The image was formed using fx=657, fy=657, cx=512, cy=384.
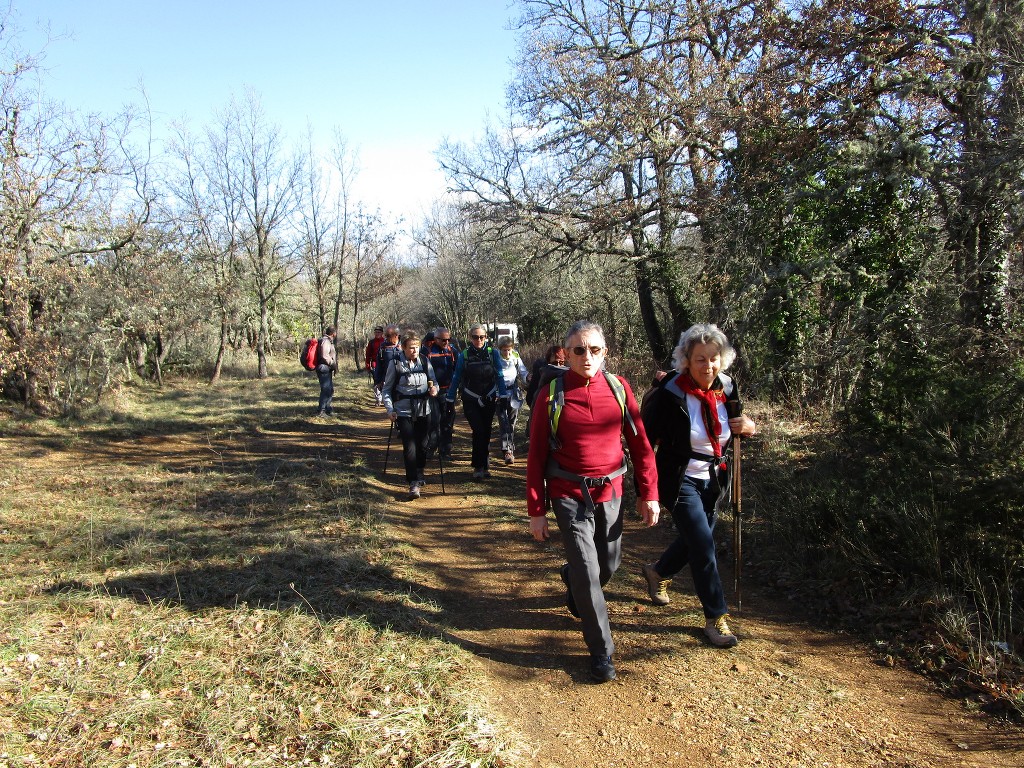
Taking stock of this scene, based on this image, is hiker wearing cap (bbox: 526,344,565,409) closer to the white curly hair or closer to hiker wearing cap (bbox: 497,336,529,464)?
hiker wearing cap (bbox: 497,336,529,464)

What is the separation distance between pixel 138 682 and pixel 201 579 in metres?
1.40

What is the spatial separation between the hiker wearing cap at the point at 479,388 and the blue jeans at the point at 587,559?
4.91 m

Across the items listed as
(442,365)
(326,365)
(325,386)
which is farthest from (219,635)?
(325,386)

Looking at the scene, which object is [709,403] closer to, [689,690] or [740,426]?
[740,426]

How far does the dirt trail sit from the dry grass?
329 mm

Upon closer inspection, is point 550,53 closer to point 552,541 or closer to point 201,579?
point 552,541

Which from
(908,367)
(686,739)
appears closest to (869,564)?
(908,367)

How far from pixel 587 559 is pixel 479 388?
528cm

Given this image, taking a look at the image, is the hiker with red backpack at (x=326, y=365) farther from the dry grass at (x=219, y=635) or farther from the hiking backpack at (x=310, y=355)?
the dry grass at (x=219, y=635)

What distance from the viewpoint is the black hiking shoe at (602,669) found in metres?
3.73

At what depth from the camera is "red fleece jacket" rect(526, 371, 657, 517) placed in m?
3.71

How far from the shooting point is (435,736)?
3.16 meters

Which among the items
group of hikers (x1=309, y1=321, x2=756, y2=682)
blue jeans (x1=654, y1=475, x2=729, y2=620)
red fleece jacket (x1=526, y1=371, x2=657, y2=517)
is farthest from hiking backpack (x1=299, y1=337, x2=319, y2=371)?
blue jeans (x1=654, y1=475, x2=729, y2=620)

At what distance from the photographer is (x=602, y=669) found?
373 cm
